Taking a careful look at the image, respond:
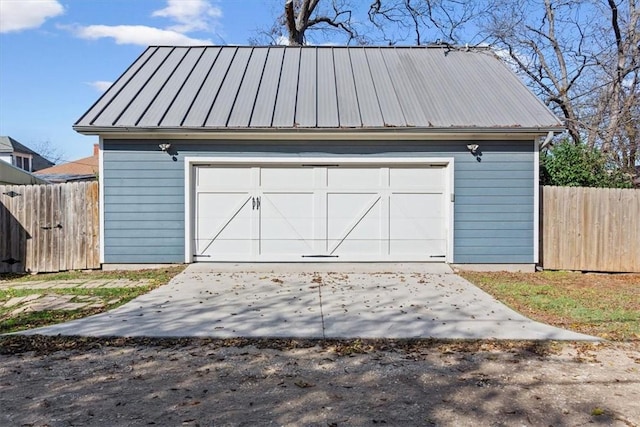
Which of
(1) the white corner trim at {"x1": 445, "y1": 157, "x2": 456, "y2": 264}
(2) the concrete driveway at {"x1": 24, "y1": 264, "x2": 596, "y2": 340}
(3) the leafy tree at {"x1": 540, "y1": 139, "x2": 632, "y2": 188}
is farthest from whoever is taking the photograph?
(3) the leafy tree at {"x1": 540, "y1": 139, "x2": 632, "y2": 188}

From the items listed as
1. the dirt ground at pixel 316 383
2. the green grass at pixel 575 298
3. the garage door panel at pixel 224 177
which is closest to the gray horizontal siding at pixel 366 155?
the garage door panel at pixel 224 177

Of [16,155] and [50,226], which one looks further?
[16,155]

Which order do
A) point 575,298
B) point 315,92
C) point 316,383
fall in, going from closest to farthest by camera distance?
point 316,383
point 575,298
point 315,92

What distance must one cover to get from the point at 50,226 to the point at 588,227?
10232 millimetres

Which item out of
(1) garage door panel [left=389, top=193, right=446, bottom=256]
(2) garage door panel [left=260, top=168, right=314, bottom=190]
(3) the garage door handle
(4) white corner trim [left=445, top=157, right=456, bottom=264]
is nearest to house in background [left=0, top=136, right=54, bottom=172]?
(3) the garage door handle

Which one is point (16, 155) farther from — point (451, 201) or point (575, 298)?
point (575, 298)

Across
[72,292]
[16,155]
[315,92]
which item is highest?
[16,155]

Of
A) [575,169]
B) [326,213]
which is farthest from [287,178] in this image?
[575,169]

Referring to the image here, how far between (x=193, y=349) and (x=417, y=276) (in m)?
4.68

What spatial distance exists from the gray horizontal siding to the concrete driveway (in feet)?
3.48

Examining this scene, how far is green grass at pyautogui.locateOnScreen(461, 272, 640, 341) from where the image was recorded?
5340 mm

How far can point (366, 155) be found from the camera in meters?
8.98

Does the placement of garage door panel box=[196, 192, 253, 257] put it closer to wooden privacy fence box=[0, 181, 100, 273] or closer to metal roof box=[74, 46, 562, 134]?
metal roof box=[74, 46, 562, 134]

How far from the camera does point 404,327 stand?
17.1 feet
